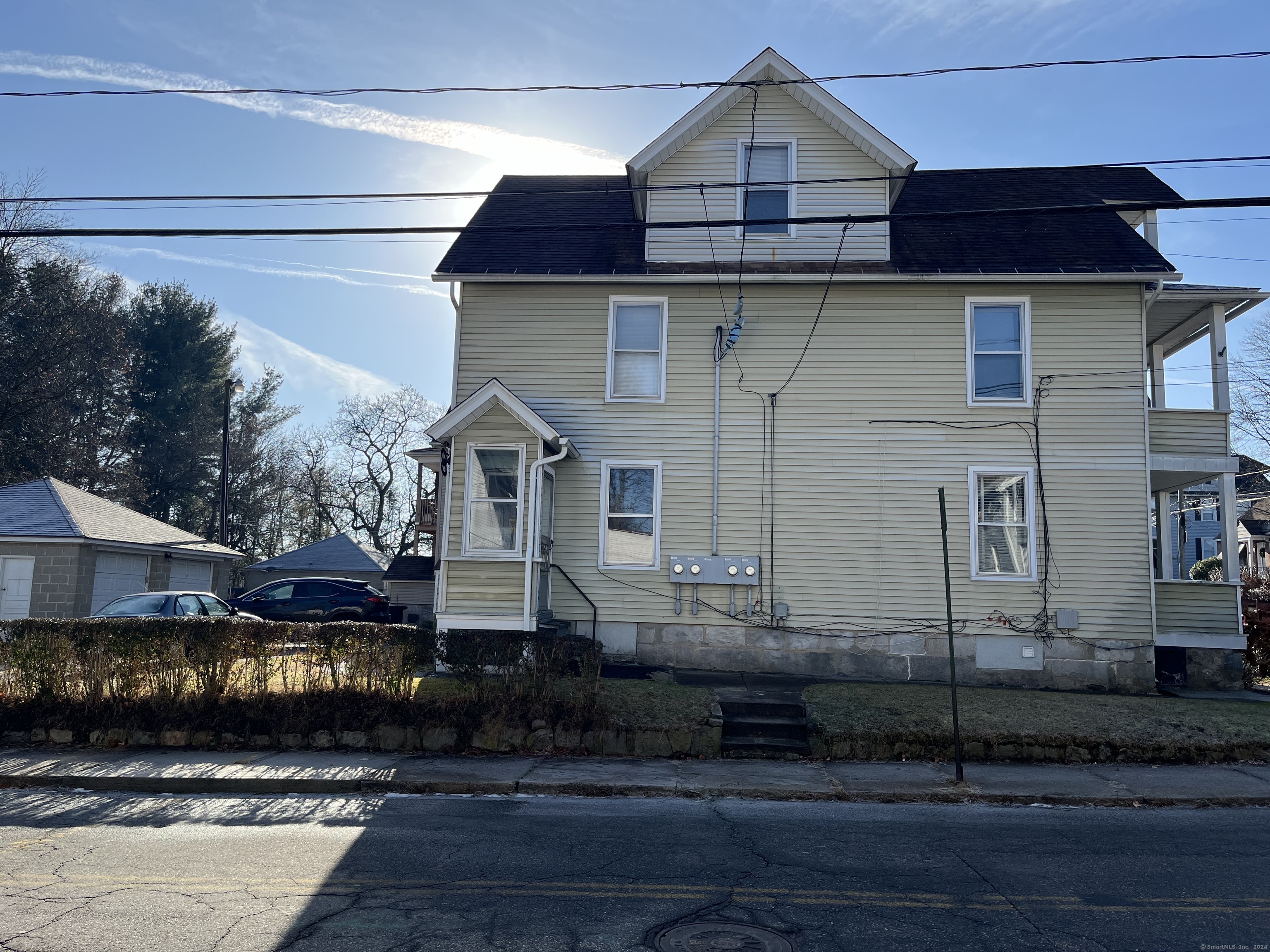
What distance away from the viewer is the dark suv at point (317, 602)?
25375mm

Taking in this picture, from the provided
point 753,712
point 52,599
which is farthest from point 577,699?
point 52,599

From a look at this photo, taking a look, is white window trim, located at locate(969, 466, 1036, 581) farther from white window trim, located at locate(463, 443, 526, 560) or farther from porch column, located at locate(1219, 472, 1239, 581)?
white window trim, located at locate(463, 443, 526, 560)

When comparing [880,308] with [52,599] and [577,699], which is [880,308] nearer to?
[577,699]

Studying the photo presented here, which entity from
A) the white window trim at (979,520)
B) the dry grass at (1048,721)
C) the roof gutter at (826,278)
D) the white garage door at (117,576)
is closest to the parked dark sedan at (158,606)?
the white garage door at (117,576)

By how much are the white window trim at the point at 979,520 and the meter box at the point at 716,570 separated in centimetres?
385

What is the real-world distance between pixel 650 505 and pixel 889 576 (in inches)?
176

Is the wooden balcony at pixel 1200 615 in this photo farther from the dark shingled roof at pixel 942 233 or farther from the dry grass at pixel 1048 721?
the dark shingled roof at pixel 942 233

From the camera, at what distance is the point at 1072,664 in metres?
15.5

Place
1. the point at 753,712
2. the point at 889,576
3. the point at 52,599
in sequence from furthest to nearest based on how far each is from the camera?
the point at 52,599, the point at 889,576, the point at 753,712

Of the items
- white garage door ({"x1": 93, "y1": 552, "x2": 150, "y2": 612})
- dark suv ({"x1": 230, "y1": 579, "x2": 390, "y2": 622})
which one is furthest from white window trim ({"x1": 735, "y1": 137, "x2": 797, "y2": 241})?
white garage door ({"x1": 93, "y1": 552, "x2": 150, "y2": 612})

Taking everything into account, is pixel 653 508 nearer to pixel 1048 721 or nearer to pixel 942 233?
pixel 1048 721

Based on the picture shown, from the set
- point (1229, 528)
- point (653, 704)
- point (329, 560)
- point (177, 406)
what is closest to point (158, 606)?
point (653, 704)

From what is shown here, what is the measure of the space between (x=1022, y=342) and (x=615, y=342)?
746 cm

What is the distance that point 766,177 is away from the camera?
55.8 ft
